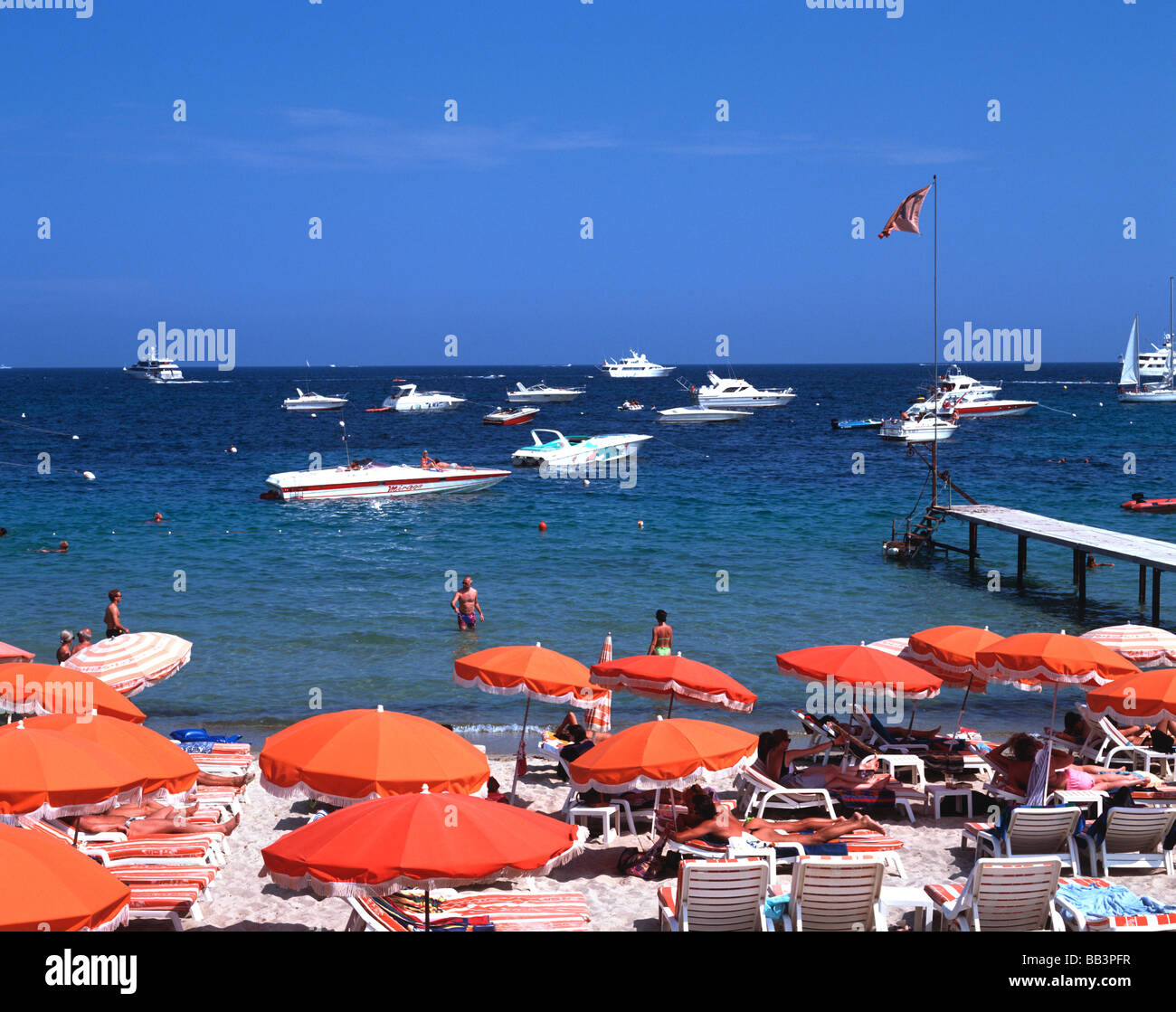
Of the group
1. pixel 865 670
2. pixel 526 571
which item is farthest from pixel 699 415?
pixel 865 670

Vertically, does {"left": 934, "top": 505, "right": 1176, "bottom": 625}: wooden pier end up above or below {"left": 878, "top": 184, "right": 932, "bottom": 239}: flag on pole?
below

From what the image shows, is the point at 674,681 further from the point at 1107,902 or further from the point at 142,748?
the point at 142,748

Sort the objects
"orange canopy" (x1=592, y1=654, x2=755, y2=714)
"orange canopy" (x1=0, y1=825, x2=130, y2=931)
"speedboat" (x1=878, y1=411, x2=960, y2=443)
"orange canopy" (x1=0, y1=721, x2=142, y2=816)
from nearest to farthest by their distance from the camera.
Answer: "orange canopy" (x1=0, y1=825, x2=130, y2=931), "orange canopy" (x1=0, y1=721, x2=142, y2=816), "orange canopy" (x1=592, y1=654, x2=755, y2=714), "speedboat" (x1=878, y1=411, x2=960, y2=443)

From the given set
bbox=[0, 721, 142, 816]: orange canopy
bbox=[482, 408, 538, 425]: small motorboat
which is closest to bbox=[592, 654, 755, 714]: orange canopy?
bbox=[0, 721, 142, 816]: orange canopy

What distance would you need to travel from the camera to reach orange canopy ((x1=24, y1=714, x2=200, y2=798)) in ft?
26.5

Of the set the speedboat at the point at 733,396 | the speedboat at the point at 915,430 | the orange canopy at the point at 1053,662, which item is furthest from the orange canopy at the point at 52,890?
the speedboat at the point at 733,396

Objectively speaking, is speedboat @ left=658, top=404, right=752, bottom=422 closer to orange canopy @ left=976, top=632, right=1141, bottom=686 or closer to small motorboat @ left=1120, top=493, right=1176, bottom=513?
small motorboat @ left=1120, top=493, right=1176, bottom=513

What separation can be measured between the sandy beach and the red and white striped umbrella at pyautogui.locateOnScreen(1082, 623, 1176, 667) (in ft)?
11.3

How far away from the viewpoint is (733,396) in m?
96.7

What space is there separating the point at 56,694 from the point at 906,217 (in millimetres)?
21913
